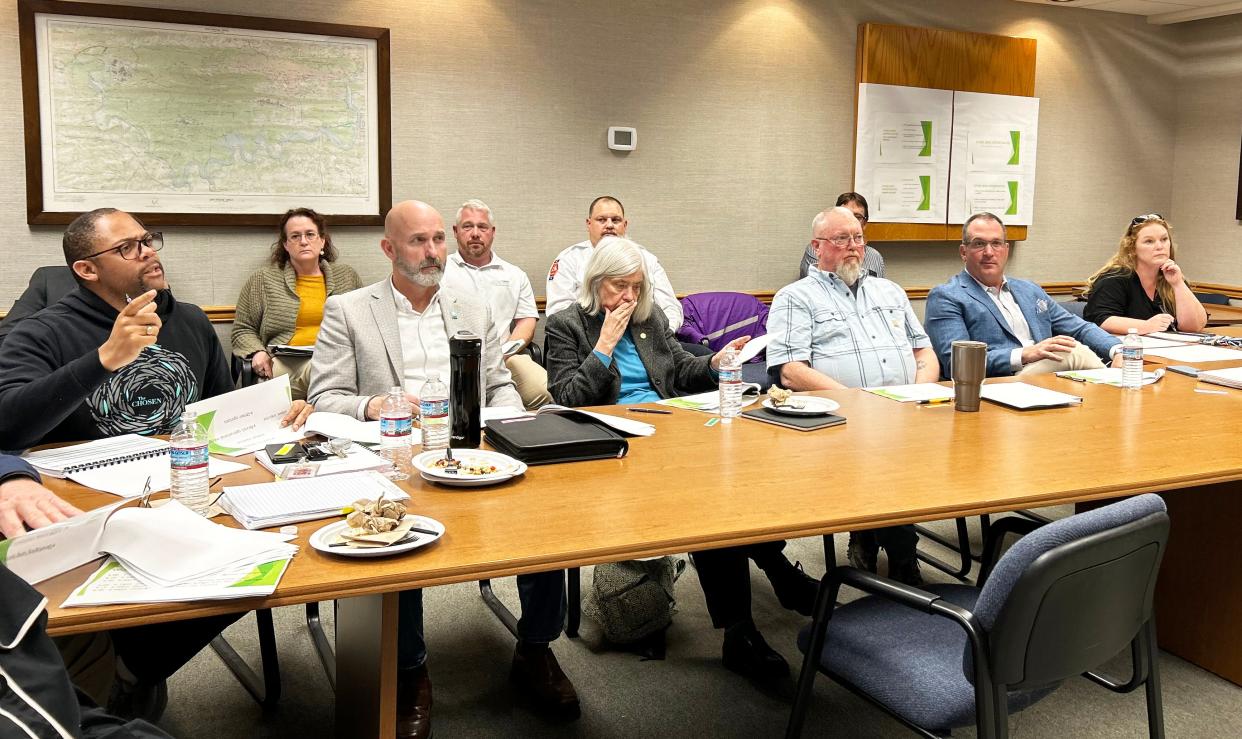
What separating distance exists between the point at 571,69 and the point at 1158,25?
465cm

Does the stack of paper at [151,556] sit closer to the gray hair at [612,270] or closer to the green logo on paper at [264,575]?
the green logo on paper at [264,575]

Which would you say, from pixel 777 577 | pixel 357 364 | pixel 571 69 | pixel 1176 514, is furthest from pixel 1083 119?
pixel 357 364

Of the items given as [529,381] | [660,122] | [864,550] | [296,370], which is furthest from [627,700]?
[660,122]

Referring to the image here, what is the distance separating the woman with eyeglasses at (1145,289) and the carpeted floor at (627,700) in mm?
2381

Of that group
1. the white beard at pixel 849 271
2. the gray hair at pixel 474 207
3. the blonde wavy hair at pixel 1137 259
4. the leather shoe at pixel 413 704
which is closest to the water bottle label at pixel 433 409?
the leather shoe at pixel 413 704

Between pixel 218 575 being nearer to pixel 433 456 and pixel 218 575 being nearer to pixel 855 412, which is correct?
Answer: pixel 433 456

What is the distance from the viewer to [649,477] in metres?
2.08

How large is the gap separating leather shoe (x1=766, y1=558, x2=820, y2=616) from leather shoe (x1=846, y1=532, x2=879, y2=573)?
0.99 feet

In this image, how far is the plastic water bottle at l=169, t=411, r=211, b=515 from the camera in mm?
1780

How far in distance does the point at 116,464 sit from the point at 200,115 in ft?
10.6

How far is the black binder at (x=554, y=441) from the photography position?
2193 mm

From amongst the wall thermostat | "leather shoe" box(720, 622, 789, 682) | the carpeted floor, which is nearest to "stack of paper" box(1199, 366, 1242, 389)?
the carpeted floor

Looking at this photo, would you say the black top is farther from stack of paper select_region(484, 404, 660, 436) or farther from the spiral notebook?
the spiral notebook

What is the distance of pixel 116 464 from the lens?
2.13 m
